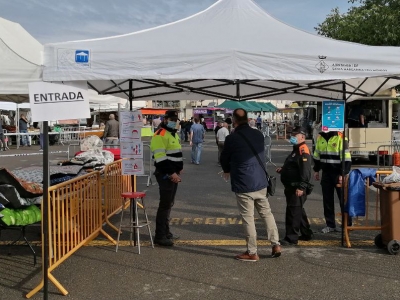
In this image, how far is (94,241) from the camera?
7051mm

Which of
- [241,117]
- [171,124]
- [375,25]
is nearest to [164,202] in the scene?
[171,124]

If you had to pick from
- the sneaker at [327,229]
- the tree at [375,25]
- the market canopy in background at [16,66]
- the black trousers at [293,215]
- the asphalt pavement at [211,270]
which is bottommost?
the asphalt pavement at [211,270]

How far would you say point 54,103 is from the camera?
185 inches

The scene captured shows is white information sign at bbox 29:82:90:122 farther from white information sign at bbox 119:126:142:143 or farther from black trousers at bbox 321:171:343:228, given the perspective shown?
black trousers at bbox 321:171:343:228

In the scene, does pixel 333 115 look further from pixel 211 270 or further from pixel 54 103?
pixel 54 103

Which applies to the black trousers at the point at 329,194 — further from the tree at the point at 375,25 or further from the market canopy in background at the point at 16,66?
the tree at the point at 375,25

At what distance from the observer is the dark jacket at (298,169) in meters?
6.70

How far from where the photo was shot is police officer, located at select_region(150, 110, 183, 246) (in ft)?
22.0

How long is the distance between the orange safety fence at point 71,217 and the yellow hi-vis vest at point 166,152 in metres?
0.93

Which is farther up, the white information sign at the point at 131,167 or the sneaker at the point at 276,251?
the white information sign at the point at 131,167

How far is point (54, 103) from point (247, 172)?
8.22 ft

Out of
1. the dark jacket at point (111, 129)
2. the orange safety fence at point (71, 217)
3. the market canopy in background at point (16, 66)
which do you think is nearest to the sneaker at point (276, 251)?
the orange safety fence at point (71, 217)

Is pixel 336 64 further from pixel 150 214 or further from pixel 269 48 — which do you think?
pixel 150 214

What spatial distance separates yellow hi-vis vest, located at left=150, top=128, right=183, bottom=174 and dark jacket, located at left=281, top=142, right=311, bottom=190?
1.54 meters
